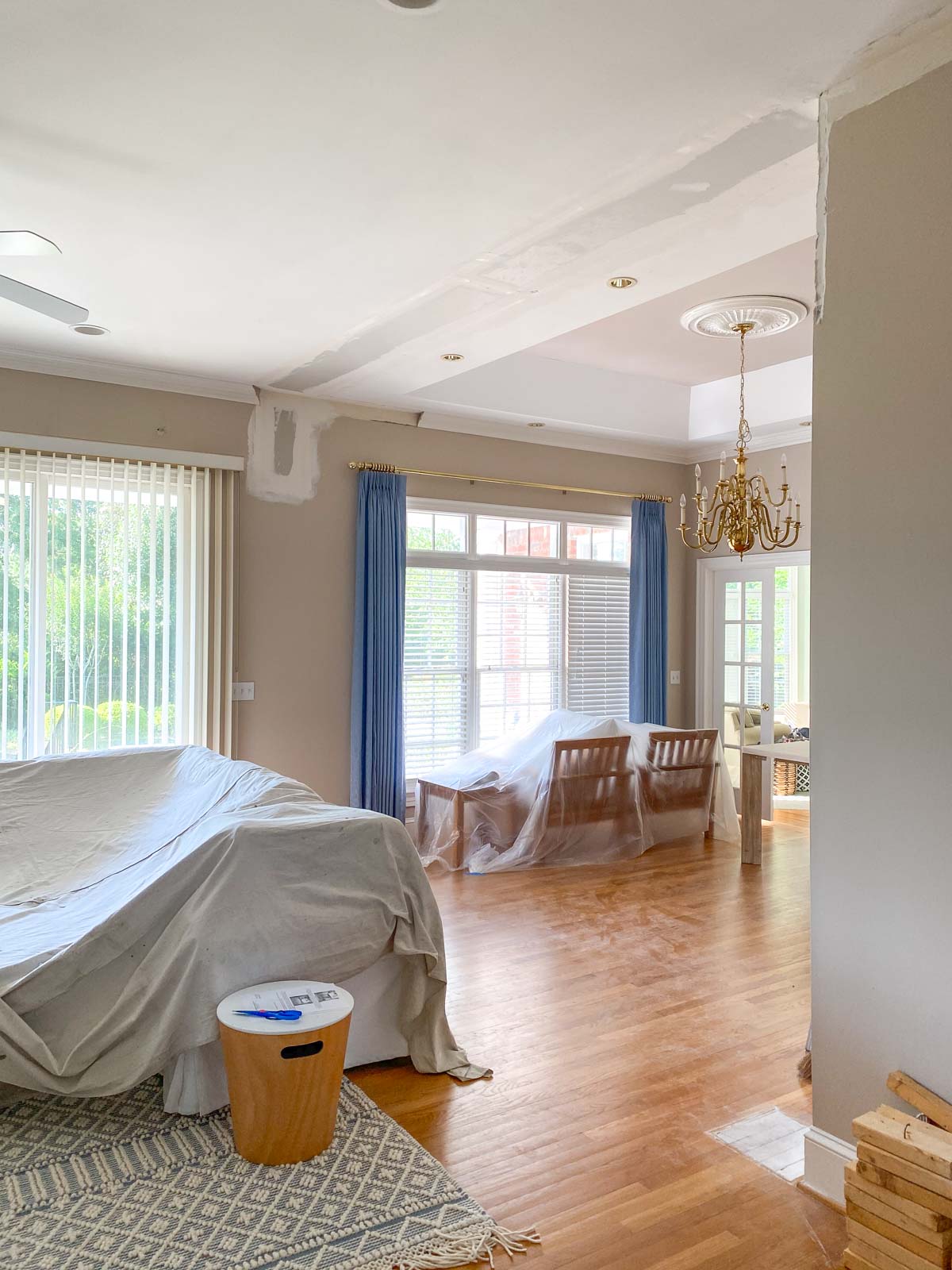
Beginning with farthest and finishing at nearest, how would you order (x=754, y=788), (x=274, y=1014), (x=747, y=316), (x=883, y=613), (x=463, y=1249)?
(x=754, y=788)
(x=747, y=316)
(x=274, y=1014)
(x=883, y=613)
(x=463, y=1249)

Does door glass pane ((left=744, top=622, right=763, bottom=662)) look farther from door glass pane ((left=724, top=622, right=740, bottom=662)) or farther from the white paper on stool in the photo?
the white paper on stool

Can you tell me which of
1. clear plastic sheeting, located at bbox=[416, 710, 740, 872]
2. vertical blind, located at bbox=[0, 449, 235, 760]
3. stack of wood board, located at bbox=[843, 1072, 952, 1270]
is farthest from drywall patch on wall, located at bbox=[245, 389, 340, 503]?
stack of wood board, located at bbox=[843, 1072, 952, 1270]

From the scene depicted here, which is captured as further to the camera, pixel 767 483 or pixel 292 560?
pixel 767 483

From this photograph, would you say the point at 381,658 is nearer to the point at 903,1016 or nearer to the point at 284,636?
the point at 284,636

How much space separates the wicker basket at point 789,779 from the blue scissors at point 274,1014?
618cm

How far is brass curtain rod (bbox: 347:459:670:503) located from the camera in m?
5.68

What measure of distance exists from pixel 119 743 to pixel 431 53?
3.73 meters

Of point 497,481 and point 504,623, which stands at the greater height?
point 497,481

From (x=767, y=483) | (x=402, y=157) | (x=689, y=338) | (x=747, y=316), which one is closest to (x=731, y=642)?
(x=767, y=483)

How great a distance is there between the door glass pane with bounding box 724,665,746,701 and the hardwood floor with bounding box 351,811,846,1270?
7.14ft

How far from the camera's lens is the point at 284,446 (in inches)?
213

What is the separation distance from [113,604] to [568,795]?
276cm

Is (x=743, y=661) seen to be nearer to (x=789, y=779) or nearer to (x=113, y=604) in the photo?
(x=789, y=779)

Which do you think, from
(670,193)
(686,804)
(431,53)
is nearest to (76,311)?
(431,53)
